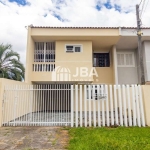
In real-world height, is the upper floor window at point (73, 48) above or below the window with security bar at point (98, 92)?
above

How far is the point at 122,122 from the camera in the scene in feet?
23.2

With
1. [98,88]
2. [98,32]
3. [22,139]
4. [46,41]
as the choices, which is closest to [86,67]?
[98,32]

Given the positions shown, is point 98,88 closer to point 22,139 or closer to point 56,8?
point 22,139

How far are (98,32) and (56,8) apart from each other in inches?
151

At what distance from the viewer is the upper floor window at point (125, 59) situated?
1478 centimetres

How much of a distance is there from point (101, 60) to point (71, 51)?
381cm

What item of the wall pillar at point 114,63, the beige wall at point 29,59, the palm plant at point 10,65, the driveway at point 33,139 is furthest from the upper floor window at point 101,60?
the driveway at point 33,139

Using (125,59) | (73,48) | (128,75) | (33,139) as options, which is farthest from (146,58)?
(33,139)

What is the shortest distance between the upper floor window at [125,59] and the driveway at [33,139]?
→ 32.9 ft

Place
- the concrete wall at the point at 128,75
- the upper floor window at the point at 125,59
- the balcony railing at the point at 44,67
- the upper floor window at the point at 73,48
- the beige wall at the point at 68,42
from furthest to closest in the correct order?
the upper floor window at the point at 125,59 < the concrete wall at the point at 128,75 < the upper floor window at the point at 73,48 < the balcony railing at the point at 44,67 < the beige wall at the point at 68,42

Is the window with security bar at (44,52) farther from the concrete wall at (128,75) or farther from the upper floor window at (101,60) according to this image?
the concrete wall at (128,75)

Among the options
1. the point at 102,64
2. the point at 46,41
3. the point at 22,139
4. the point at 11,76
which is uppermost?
the point at 46,41

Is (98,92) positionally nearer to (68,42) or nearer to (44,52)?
(68,42)

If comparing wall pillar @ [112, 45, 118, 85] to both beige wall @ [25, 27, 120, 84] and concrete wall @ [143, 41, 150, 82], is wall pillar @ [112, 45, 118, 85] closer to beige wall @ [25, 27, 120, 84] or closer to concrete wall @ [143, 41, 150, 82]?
Result: beige wall @ [25, 27, 120, 84]
